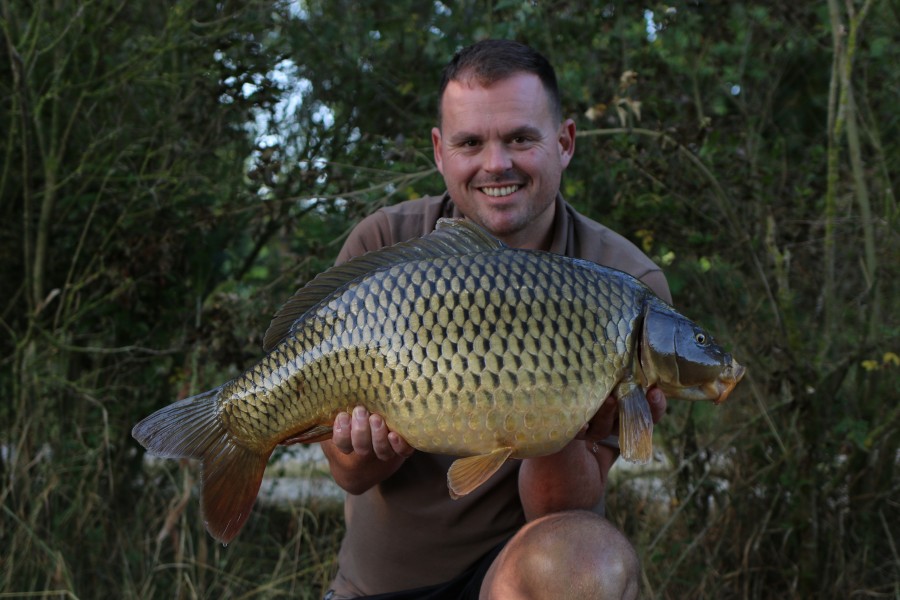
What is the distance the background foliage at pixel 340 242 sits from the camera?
2.25 metres

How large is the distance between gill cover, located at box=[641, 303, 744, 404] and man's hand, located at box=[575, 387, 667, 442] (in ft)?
0.08

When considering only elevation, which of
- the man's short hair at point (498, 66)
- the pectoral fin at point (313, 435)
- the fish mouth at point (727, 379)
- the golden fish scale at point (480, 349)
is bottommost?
the pectoral fin at point (313, 435)

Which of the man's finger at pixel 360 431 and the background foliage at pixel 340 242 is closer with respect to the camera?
the man's finger at pixel 360 431

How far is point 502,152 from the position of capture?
165cm

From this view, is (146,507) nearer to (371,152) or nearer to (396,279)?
(371,152)

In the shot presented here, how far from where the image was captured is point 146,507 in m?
2.72

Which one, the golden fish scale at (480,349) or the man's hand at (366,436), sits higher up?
the golden fish scale at (480,349)

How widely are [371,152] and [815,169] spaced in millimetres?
1127

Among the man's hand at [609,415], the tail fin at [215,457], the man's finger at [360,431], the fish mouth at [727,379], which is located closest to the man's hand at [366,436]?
the man's finger at [360,431]

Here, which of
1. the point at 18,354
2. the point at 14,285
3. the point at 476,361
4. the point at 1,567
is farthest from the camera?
the point at 14,285

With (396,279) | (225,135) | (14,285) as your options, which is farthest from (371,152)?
(396,279)

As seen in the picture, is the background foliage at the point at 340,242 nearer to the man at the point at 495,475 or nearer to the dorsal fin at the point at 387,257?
the man at the point at 495,475

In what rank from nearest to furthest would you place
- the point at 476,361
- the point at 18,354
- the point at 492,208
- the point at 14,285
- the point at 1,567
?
the point at 476,361, the point at 492,208, the point at 1,567, the point at 18,354, the point at 14,285

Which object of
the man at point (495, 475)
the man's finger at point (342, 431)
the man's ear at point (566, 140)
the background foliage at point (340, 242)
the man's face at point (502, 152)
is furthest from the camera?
the background foliage at point (340, 242)
